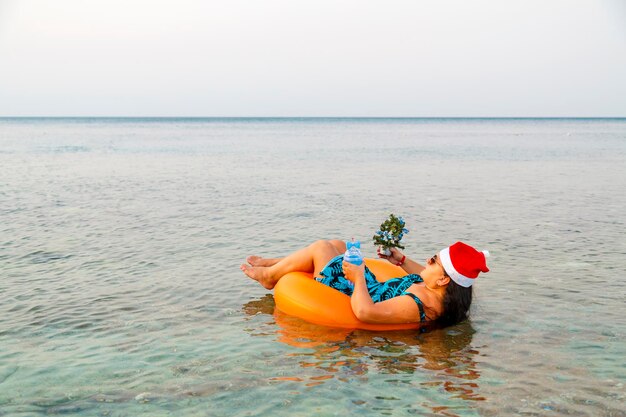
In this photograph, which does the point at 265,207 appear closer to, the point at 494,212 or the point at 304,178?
the point at 494,212

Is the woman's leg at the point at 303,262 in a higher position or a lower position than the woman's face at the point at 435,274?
lower

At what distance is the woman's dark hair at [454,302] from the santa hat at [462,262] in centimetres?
19

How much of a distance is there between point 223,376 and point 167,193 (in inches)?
562

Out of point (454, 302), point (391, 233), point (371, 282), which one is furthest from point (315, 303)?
point (454, 302)

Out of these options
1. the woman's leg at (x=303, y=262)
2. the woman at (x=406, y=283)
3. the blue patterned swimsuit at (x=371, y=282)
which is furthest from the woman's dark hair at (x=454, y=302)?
the woman's leg at (x=303, y=262)

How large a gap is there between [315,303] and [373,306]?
2.56 ft

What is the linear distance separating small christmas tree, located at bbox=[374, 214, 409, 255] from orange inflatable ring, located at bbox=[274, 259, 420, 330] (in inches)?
33.3

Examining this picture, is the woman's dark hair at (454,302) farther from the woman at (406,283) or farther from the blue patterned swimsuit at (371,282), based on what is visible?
the blue patterned swimsuit at (371,282)

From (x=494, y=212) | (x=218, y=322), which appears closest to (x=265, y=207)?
(x=494, y=212)

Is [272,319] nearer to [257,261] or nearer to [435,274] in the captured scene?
[257,261]

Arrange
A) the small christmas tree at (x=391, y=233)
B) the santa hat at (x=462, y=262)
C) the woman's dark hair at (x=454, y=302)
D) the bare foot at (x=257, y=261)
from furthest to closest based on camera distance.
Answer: the bare foot at (x=257, y=261) → the small christmas tree at (x=391, y=233) → the woman's dark hair at (x=454, y=302) → the santa hat at (x=462, y=262)

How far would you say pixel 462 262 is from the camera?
577 cm

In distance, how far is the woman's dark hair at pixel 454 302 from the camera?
6.07m

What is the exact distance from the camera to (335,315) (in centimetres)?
658
